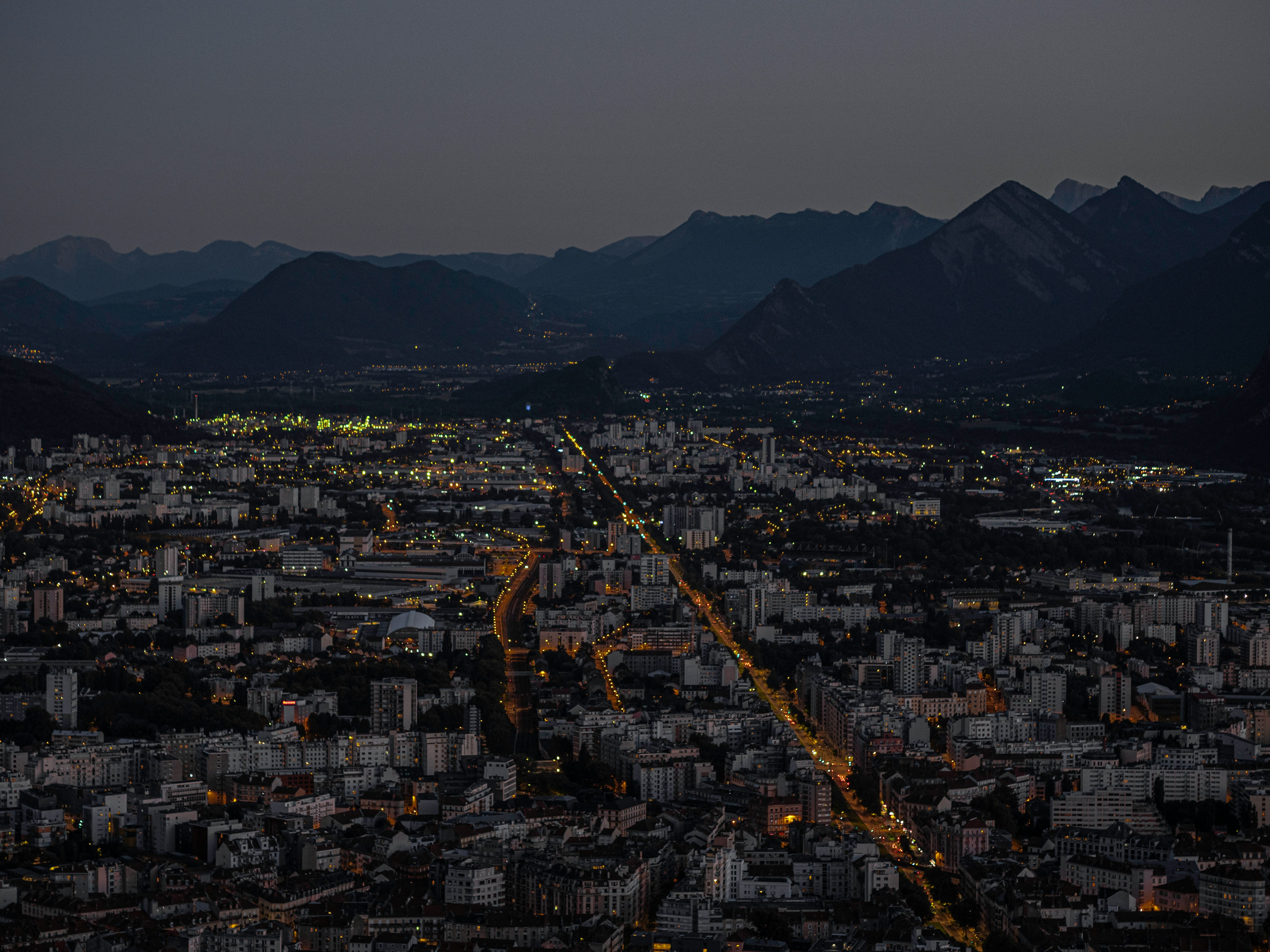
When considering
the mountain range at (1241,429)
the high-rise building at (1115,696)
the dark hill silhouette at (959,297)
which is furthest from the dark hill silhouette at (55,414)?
the high-rise building at (1115,696)

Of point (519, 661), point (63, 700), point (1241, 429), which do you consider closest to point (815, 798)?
point (63, 700)

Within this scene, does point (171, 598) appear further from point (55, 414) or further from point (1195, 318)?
point (1195, 318)

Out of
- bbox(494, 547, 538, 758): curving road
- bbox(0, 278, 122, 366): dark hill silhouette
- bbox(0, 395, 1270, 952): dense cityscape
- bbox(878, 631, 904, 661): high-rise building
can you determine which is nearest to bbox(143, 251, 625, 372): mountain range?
bbox(0, 278, 122, 366): dark hill silhouette

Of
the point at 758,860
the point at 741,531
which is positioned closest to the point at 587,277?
the point at 741,531

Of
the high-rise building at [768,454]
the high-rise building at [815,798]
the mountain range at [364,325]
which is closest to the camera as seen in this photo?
the high-rise building at [815,798]

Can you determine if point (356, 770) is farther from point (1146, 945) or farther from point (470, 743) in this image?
point (1146, 945)

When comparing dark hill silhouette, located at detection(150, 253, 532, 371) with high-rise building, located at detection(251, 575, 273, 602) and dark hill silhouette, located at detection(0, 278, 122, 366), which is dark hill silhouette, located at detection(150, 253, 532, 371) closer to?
dark hill silhouette, located at detection(0, 278, 122, 366)

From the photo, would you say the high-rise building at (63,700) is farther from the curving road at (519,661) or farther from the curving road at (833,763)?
the curving road at (833,763)
